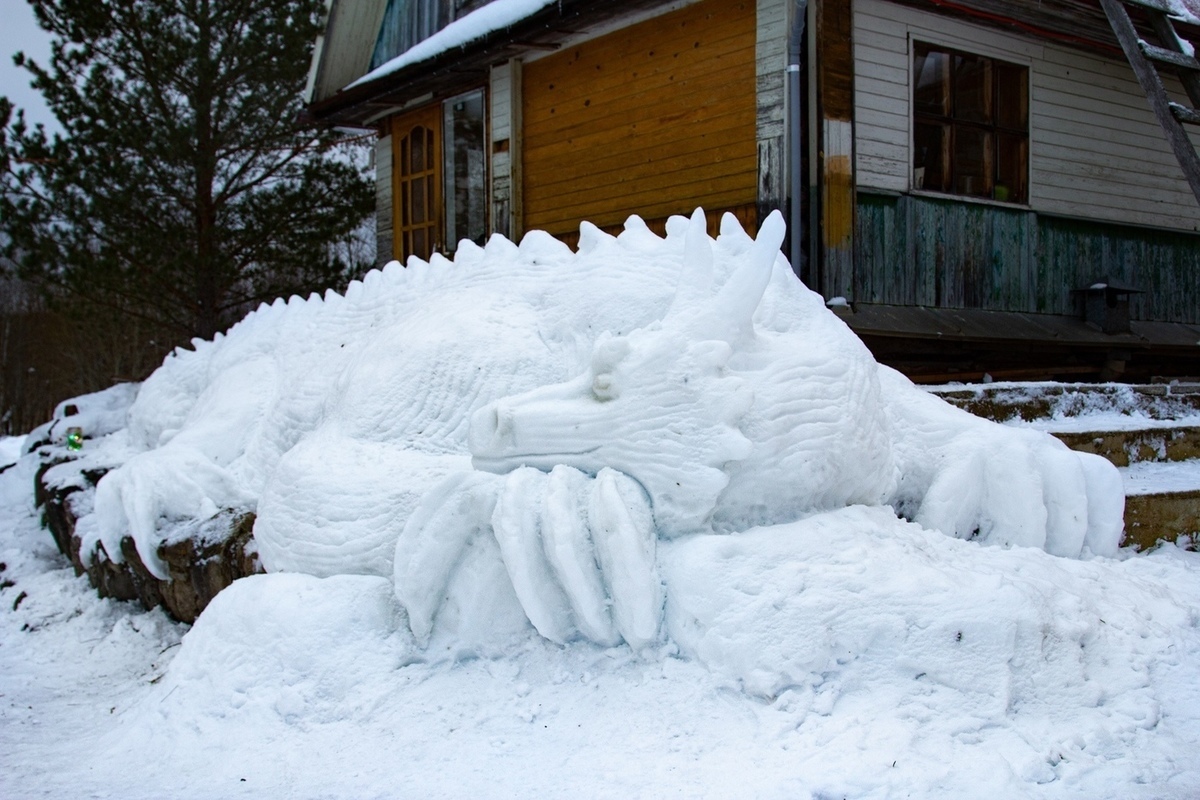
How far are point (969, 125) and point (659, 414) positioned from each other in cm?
580

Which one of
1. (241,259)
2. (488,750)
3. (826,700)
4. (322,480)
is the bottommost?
(488,750)

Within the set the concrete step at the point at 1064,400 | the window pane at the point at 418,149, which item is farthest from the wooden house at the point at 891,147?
the concrete step at the point at 1064,400

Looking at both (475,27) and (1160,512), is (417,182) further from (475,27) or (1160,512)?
(1160,512)

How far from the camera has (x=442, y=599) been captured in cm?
214

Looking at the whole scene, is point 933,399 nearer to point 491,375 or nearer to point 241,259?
point 491,375

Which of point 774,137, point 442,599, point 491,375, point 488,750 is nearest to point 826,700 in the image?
point 488,750

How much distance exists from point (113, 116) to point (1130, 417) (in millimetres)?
9116

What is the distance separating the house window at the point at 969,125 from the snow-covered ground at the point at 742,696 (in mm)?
5079

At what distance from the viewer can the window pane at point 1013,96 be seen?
7152mm

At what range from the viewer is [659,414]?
80.1 inches

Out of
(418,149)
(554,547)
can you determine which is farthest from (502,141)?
(554,547)

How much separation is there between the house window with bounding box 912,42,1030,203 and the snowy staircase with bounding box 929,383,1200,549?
8.45ft

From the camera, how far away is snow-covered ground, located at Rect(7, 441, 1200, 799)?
169 cm

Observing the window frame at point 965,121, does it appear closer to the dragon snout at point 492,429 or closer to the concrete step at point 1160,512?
the concrete step at point 1160,512
